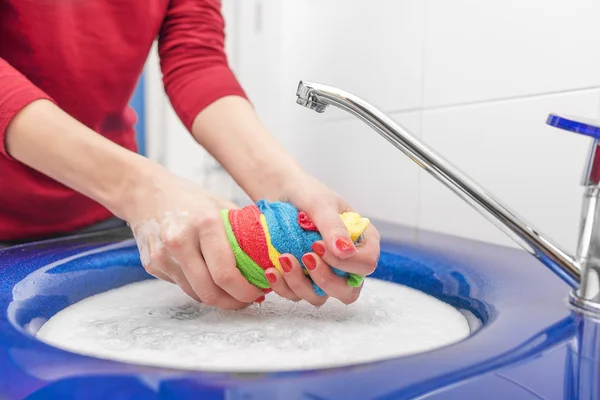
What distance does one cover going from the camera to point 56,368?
1.14ft

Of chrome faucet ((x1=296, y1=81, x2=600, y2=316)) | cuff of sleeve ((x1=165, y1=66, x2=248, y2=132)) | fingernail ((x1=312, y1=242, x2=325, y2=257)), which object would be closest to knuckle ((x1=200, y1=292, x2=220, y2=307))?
fingernail ((x1=312, y1=242, x2=325, y2=257))

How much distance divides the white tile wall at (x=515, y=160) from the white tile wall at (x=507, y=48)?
21mm

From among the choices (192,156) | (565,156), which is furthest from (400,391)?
(192,156)

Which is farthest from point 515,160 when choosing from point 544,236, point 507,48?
point 544,236

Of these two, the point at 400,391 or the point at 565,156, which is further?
the point at 565,156

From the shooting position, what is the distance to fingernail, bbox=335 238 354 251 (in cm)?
48

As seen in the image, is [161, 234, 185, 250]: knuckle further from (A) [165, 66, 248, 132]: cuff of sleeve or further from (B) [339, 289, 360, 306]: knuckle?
(A) [165, 66, 248, 132]: cuff of sleeve

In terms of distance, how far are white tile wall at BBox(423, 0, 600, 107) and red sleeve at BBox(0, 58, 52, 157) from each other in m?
0.54

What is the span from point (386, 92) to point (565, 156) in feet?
1.15

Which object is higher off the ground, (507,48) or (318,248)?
(507,48)

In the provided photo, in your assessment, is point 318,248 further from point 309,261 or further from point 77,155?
point 77,155

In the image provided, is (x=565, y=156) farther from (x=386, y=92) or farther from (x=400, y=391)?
(x=400, y=391)

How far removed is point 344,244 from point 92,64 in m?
0.52

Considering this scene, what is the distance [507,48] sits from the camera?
735 mm
